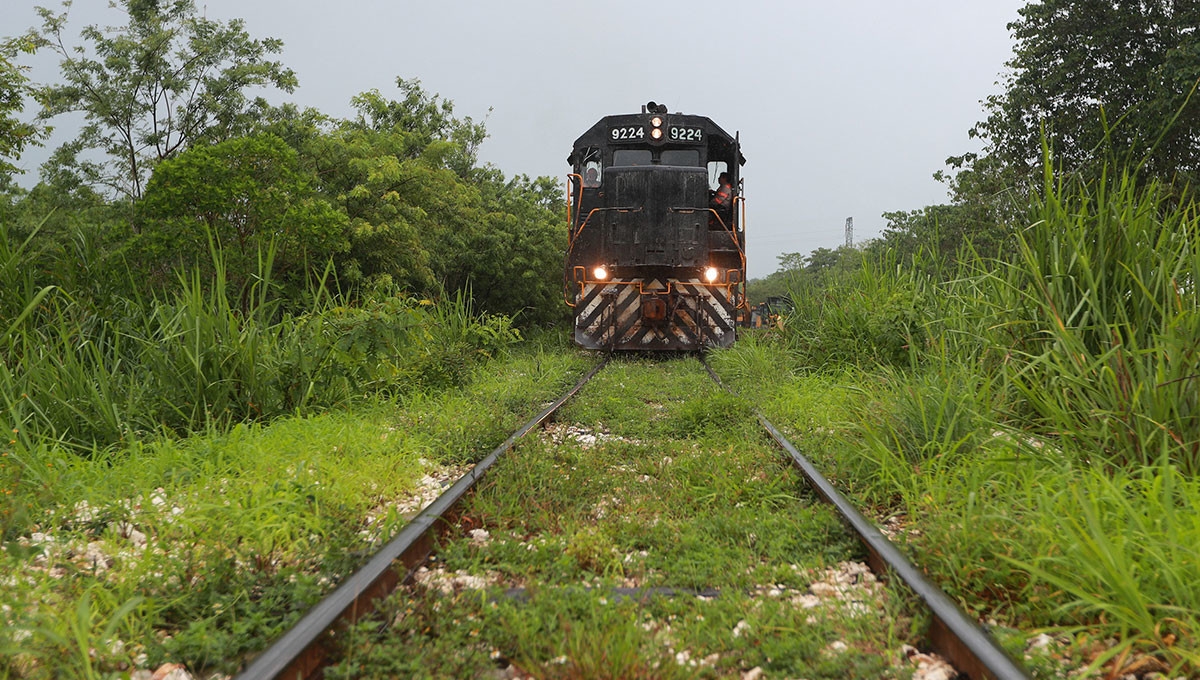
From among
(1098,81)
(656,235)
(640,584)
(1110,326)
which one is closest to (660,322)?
(656,235)

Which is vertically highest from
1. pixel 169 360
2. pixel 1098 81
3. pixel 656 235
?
pixel 1098 81

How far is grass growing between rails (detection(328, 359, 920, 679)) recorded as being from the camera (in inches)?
75.9

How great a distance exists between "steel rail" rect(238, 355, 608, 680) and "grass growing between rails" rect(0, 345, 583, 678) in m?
0.12

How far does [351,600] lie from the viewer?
83.4 inches

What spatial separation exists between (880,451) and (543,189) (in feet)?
78.5

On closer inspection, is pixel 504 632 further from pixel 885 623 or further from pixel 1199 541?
pixel 1199 541

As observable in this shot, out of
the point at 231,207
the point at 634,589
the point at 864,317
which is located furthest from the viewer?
the point at 231,207

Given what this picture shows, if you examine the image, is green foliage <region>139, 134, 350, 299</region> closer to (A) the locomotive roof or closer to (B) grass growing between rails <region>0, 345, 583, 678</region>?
(A) the locomotive roof

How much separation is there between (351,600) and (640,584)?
95 cm

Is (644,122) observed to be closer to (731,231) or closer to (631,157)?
(631,157)

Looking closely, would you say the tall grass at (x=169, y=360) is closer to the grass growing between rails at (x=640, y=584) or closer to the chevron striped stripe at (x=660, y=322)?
the grass growing between rails at (x=640, y=584)

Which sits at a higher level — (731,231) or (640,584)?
(731,231)

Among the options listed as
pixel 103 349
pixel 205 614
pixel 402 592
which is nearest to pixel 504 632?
pixel 402 592

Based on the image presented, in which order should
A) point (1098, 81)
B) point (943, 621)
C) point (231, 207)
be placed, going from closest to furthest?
1. point (943, 621)
2. point (231, 207)
3. point (1098, 81)
